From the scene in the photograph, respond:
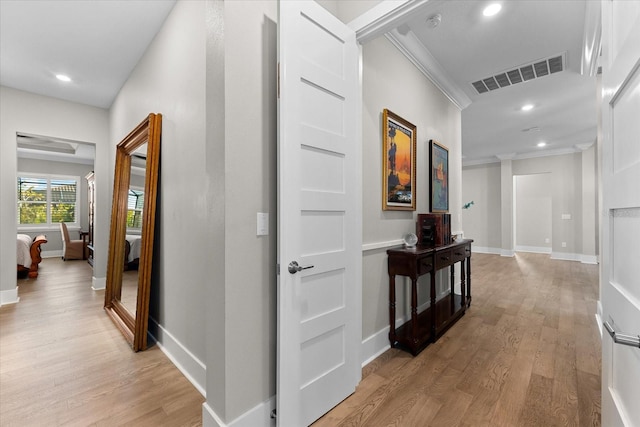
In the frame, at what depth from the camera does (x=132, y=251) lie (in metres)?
2.73

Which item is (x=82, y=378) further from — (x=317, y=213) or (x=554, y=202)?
(x=554, y=202)

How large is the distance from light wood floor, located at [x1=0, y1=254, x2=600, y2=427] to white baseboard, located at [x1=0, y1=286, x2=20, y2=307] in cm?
32

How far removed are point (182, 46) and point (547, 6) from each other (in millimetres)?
2899

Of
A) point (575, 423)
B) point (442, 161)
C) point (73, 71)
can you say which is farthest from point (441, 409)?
point (73, 71)

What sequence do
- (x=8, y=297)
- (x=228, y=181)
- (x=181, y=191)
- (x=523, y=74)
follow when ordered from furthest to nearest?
(x=8, y=297)
(x=523, y=74)
(x=181, y=191)
(x=228, y=181)

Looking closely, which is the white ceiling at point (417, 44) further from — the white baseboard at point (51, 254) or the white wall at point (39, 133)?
the white baseboard at point (51, 254)

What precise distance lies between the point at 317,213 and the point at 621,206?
115 centimetres

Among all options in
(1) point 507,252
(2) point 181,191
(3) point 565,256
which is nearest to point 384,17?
(2) point 181,191

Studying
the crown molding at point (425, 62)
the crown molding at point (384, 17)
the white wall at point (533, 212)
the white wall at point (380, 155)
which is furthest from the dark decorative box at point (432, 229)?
the white wall at point (533, 212)

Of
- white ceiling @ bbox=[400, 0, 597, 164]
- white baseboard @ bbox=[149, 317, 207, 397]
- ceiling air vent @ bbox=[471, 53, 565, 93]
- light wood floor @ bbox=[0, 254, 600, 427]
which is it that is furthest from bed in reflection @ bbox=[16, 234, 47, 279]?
ceiling air vent @ bbox=[471, 53, 565, 93]

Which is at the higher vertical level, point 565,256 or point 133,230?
point 133,230

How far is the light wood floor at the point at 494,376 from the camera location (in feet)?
5.19

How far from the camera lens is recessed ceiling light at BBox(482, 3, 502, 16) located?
220cm

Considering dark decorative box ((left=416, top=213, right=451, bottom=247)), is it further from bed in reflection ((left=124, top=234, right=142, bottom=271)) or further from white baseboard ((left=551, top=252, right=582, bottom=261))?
white baseboard ((left=551, top=252, right=582, bottom=261))
